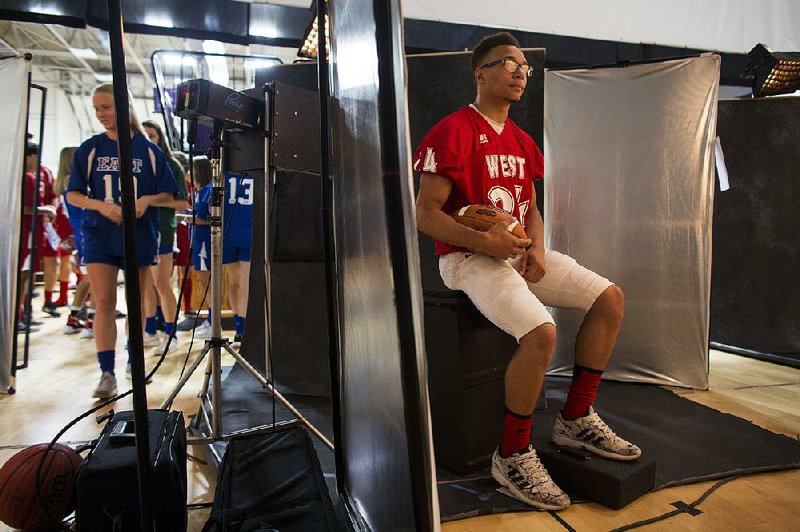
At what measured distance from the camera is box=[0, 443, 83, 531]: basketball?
4.50 feet

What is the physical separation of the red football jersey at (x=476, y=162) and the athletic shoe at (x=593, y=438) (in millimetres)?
711

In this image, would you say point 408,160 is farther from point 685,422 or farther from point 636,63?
point 636,63

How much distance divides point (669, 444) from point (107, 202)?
276 cm

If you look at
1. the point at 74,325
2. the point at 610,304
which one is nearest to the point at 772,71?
the point at 610,304

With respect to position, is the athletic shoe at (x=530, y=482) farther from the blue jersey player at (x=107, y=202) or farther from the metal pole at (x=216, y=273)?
the blue jersey player at (x=107, y=202)

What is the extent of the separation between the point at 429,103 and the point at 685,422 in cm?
196

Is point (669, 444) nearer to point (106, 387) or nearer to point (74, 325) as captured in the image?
point (106, 387)

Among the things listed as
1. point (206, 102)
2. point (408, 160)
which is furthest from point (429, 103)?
point (408, 160)

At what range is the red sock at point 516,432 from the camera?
1667 millimetres

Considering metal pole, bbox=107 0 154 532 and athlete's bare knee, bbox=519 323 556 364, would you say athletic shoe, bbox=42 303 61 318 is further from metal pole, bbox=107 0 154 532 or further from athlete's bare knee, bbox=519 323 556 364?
metal pole, bbox=107 0 154 532

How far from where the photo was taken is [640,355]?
10.1ft

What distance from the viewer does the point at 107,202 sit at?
2.68 metres

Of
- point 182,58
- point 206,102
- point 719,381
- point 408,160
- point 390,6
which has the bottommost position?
point 719,381

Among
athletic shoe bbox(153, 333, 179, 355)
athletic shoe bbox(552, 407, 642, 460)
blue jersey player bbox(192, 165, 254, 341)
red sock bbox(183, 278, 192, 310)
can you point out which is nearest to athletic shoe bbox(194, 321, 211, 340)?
athletic shoe bbox(153, 333, 179, 355)
